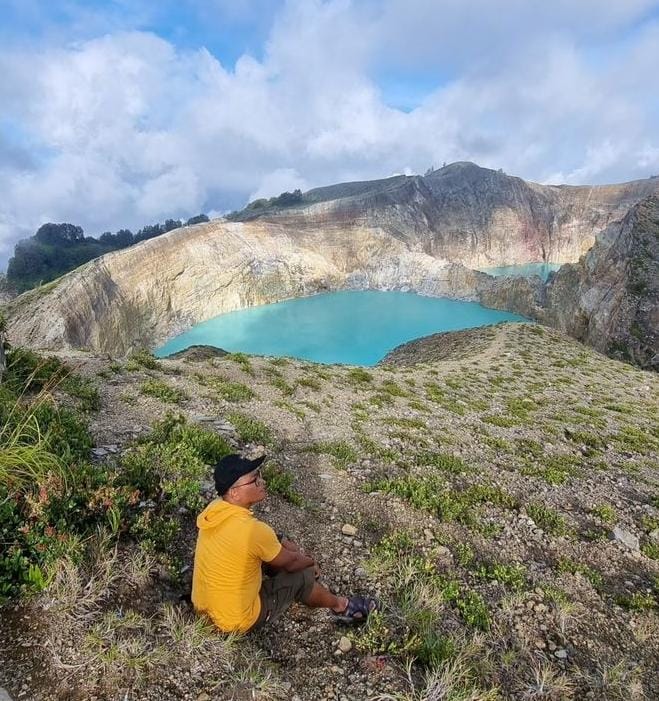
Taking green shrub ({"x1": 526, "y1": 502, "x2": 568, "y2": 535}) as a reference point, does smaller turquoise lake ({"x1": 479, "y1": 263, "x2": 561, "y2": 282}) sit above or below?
above

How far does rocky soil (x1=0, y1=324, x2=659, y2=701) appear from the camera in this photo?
411cm

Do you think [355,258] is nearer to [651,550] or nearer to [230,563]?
[651,550]

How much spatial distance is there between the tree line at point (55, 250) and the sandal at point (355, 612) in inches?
3966

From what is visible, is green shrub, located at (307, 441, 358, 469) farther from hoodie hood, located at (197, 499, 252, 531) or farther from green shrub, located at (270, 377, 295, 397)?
hoodie hood, located at (197, 499, 252, 531)

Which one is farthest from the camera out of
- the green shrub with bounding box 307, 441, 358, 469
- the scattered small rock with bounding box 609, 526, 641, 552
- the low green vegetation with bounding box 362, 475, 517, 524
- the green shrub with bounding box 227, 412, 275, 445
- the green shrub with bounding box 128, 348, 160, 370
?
the green shrub with bounding box 128, 348, 160, 370

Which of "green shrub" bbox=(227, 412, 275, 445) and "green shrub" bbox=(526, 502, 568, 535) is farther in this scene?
"green shrub" bbox=(227, 412, 275, 445)

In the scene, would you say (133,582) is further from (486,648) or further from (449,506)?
(449,506)

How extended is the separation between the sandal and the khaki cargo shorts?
49 centimetres

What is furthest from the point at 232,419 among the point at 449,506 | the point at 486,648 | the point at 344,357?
the point at 344,357

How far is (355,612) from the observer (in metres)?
5.08

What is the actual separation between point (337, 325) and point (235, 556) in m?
88.3

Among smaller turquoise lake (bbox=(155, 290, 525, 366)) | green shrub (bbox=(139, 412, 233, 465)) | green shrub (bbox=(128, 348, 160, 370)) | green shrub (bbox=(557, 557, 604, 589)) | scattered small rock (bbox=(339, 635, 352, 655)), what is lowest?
smaller turquoise lake (bbox=(155, 290, 525, 366))

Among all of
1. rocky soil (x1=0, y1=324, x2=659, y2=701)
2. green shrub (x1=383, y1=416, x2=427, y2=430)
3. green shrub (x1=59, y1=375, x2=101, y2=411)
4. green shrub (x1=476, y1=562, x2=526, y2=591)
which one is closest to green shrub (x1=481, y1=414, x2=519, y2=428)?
rocky soil (x1=0, y1=324, x2=659, y2=701)

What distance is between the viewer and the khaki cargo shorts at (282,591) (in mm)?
4742
